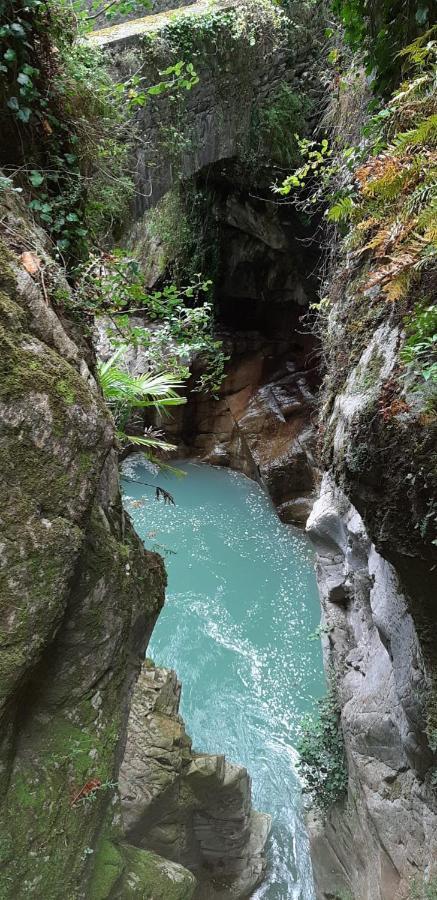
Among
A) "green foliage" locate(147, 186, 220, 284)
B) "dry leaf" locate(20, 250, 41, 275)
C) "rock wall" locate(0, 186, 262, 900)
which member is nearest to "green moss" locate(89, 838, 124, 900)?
"rock wall" locate(0, 186, 262, 900)

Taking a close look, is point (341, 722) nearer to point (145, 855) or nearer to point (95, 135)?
point (145, 855)

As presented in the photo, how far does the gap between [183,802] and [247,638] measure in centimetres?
319

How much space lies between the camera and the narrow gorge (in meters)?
2.20

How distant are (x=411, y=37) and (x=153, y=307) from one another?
89.9 inches

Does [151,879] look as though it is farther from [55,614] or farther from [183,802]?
[55,614]

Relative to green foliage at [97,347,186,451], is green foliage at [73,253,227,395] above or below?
above

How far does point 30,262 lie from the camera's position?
8.00ft

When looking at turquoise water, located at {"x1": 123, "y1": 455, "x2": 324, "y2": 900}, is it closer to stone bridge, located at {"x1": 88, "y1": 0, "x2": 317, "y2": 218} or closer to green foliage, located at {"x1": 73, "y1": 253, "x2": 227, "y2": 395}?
green foliage, located at {"x1": 73, "y1": 253, "x2": 227, "y2": 395}

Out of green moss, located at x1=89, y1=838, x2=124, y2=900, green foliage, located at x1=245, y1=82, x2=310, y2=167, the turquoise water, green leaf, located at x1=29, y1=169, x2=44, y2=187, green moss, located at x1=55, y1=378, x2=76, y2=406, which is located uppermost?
green foliage, located at x1=245, y1=82, x2=310, y2=167

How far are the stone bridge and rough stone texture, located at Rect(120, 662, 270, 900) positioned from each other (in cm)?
661

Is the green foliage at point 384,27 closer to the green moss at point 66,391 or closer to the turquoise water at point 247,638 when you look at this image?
the green moss at point 66,391

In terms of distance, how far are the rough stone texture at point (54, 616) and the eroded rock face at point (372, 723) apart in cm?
159

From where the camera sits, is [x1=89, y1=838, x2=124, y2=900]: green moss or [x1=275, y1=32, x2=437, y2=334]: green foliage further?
[x1=89, y1=838, x2=124, y2=900]: green moss

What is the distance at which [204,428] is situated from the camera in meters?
11.6
